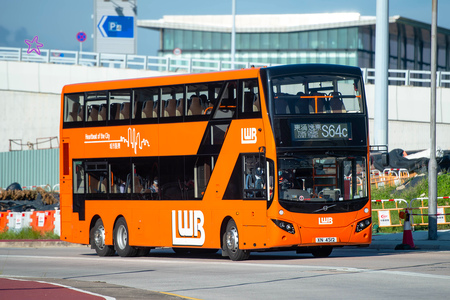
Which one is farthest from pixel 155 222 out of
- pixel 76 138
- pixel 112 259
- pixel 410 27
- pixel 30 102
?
Answer: pixel 410 27

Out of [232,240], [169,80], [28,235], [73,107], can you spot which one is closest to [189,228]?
[232,240]

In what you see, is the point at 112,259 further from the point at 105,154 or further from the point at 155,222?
the point at 105,154

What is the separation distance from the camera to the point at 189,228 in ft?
64.0

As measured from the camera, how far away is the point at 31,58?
5425 centimetres

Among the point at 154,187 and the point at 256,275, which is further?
the point at 154,187

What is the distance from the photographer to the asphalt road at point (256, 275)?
472 inches

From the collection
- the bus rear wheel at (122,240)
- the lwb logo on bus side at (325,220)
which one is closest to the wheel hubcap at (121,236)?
the bus rear wheel at (122,240)

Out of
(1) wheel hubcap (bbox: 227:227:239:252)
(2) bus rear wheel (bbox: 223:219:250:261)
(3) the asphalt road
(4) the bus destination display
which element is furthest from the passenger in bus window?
(4) the bus destination display

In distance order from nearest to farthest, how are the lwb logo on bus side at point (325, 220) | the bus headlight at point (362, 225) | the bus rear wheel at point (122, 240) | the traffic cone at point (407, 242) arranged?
the lwb logo on bus side at point (325, 220), the bus headlight at point (362, 225), the traffic cone at point (407, 242), the bus rear wheel at point (122, 240)

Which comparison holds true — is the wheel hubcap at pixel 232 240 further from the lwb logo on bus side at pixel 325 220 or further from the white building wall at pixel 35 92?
the white building wall at pixel 35 92

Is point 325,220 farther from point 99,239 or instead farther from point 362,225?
point 99,239

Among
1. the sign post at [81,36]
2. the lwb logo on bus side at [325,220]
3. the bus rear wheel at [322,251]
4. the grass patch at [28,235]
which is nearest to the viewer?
the lwb logo on bus side at [325,220]

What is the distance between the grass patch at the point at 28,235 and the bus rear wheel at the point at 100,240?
369 inches

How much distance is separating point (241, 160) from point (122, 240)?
16.8ft
